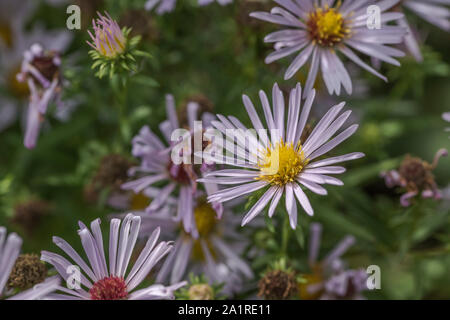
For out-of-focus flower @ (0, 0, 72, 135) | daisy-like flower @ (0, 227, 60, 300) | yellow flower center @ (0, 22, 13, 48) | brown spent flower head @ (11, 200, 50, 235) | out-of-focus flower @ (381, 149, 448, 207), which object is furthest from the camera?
yellow flower center @ (0, 22, 13, 48)

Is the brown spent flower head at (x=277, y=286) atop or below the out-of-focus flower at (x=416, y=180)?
below

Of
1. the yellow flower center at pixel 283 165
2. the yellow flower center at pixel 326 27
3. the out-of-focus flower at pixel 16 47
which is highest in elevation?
the out-of-focus flower at pixel 16 47

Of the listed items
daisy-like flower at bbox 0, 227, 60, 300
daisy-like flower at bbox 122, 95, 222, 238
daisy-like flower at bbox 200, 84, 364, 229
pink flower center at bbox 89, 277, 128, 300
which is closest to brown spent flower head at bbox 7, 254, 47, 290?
daisy-like flower at bbox 0, 227, 60, 300

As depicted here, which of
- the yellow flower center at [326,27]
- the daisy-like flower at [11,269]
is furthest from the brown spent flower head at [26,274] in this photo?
the yellow flower center at [326,27]

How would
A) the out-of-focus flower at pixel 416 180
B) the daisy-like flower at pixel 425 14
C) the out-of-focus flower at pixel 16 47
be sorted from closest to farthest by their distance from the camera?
1. the out-of-focus flower at pixel 416 180
2. the daisy-like flower at pixel 425 14
3. the out-of-focus flower at pixel 16 47

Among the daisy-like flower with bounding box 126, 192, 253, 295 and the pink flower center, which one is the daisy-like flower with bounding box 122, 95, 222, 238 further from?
the pink flower center

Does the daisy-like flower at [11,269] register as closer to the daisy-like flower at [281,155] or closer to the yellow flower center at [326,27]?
the daisy-like flower at [281,155]
